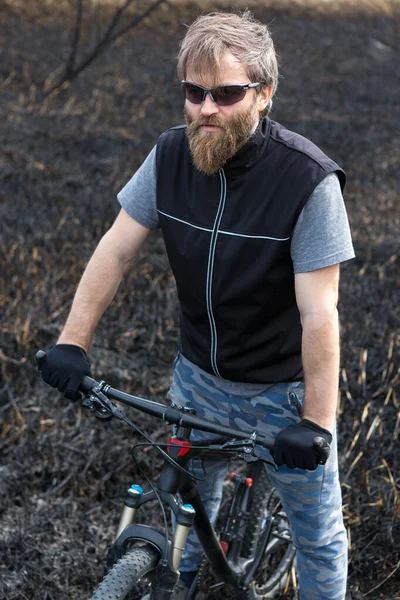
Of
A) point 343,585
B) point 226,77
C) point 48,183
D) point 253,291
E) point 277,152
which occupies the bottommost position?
point 48,183

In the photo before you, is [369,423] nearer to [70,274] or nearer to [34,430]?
[34,430]

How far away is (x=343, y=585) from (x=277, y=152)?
5.04 ft

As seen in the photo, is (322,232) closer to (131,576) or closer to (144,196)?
(144,196)

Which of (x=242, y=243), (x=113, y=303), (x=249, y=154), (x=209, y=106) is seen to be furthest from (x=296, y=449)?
(x=113, y=303)

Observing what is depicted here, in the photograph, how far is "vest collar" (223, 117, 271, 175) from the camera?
2.46 metres

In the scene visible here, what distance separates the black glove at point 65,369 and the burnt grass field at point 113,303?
1.38 m

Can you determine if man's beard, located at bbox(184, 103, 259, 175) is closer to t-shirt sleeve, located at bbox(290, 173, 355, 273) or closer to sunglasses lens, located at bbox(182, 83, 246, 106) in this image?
sunglasses lens, located at bbox(182, 83, 246, 106)

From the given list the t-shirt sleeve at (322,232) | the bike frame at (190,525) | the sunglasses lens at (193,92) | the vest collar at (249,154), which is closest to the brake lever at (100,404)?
the bike frame at (190,525)

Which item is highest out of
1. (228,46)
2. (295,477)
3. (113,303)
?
(228,46)

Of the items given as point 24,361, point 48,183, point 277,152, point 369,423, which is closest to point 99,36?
point 48,183

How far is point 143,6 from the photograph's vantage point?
15.3 metres

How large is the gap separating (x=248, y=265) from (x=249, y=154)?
1.12 feet

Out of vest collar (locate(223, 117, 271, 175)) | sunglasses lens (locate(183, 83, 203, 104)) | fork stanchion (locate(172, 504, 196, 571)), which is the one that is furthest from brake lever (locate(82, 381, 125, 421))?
sunglasses lens (locate(183, 83, 203, 104))

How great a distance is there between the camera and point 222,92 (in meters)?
2.35
